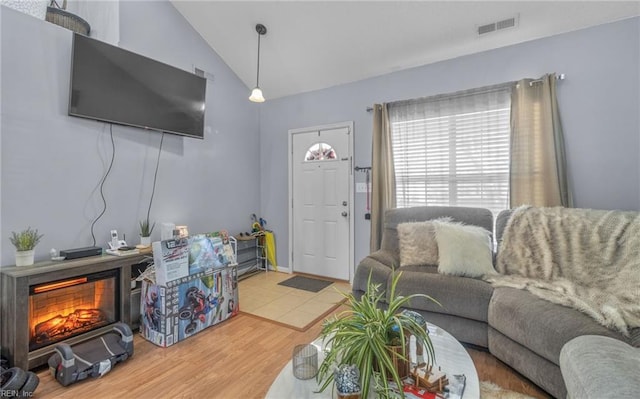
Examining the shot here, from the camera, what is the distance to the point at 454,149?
119 inches

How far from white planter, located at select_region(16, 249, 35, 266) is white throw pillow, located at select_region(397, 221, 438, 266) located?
280 centimetres

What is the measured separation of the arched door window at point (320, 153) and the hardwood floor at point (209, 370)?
7.22 feet

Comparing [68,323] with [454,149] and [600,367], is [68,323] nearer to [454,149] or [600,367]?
[600,367]

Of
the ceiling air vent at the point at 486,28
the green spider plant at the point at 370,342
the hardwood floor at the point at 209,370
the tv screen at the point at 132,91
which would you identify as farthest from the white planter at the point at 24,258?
the ceiling air vent at the point at 486,28

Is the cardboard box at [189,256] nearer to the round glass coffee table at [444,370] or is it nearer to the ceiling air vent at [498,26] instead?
the round glass coffee table at [444,370]

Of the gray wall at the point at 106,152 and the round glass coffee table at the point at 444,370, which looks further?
the gray wall at the point at 106,152

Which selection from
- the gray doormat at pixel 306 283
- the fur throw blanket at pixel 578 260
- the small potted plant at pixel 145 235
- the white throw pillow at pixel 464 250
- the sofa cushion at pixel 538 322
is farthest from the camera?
the gray doormat at pixel 306 283

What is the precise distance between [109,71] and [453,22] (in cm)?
303

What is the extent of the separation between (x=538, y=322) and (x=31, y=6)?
4.11 m

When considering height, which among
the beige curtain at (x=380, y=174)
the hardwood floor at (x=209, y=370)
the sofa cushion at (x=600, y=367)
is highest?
the beige curtain at (x=380, y=174)

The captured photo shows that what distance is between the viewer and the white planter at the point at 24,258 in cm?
198

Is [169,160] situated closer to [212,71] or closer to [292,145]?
[212,71]

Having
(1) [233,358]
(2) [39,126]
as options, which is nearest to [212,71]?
(2) [39,126]

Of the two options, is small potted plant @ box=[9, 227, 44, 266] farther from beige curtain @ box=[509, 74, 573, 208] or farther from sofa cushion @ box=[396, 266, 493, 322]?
beige curtain @ box=[509, 74, 573, 208]
